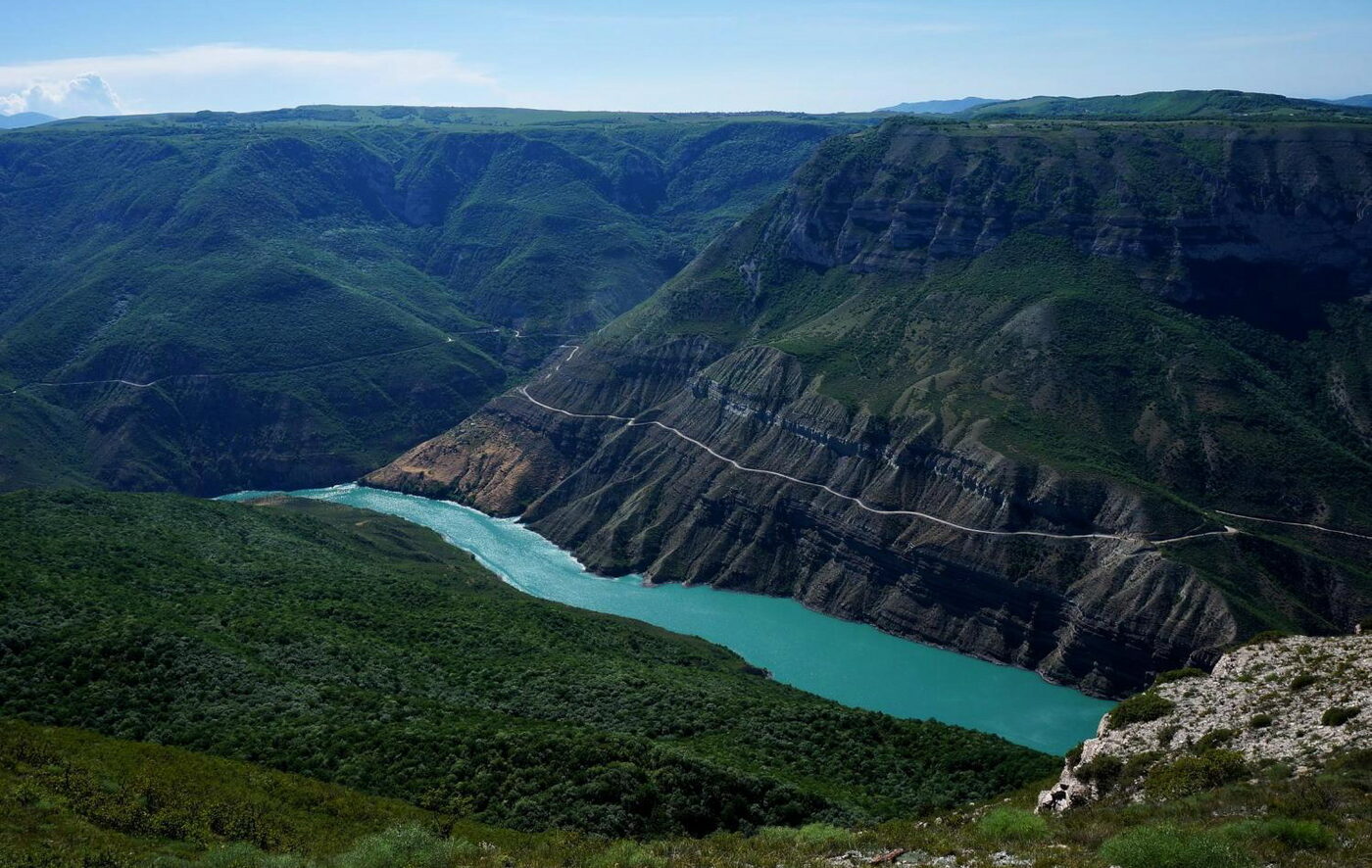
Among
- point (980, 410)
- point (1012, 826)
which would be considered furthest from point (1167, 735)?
point (980, 410)

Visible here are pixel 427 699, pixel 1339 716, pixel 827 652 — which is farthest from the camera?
pixel 827 652

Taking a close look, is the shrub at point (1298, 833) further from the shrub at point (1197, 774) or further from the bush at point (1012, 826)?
the bush at point (1012, 826)

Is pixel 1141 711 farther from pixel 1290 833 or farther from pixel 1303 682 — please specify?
pixel 1290 833

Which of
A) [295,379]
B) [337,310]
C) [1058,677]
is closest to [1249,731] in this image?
[1058,677]

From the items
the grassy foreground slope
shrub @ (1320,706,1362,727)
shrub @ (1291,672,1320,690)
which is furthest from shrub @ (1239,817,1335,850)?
the grassy foreground slope

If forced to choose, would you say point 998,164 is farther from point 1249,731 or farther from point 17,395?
point 17,395

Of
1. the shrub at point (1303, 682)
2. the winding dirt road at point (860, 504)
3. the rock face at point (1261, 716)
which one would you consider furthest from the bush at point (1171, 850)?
the winding dirt road at point (860, 504)

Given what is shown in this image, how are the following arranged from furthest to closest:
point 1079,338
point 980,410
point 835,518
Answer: point 1079,338 < point 835,518 < point 980,410
